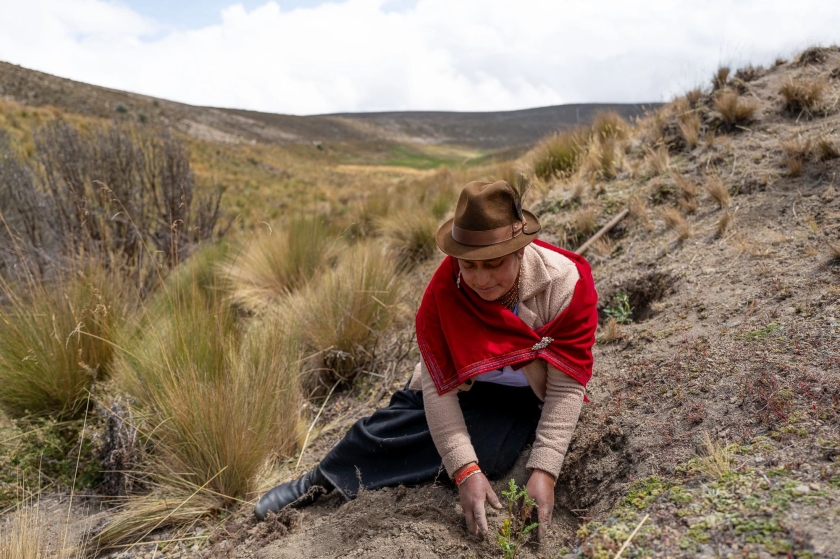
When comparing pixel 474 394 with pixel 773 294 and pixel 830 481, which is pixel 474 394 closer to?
pixel 830 481

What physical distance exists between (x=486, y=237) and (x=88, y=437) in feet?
8.86

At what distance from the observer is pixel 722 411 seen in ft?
6.51

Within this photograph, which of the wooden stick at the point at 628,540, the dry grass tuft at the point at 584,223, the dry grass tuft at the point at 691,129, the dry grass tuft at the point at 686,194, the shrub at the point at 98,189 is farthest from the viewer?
the shrub at the point at 98,189

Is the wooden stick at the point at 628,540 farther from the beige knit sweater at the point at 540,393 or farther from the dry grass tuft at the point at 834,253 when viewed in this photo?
the dry grass tuft at the point at 834,253

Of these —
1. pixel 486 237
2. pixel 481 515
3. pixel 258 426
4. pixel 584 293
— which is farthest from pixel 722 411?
pixel 258 426

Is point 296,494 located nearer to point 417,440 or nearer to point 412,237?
point 417,440

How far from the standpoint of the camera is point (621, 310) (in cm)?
329

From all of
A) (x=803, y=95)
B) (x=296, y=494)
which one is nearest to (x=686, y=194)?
(x=803, y=95)

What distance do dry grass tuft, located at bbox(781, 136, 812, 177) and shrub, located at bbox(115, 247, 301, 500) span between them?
Answer: 3.43 metres

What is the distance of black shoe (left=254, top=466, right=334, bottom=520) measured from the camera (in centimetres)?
249

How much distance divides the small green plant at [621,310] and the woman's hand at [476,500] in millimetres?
1673

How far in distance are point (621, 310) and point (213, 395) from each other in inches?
87.4

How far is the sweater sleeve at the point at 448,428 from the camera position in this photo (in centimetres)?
194

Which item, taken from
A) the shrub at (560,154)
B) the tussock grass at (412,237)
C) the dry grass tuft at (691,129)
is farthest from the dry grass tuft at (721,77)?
the tussock grass at (412,237)
